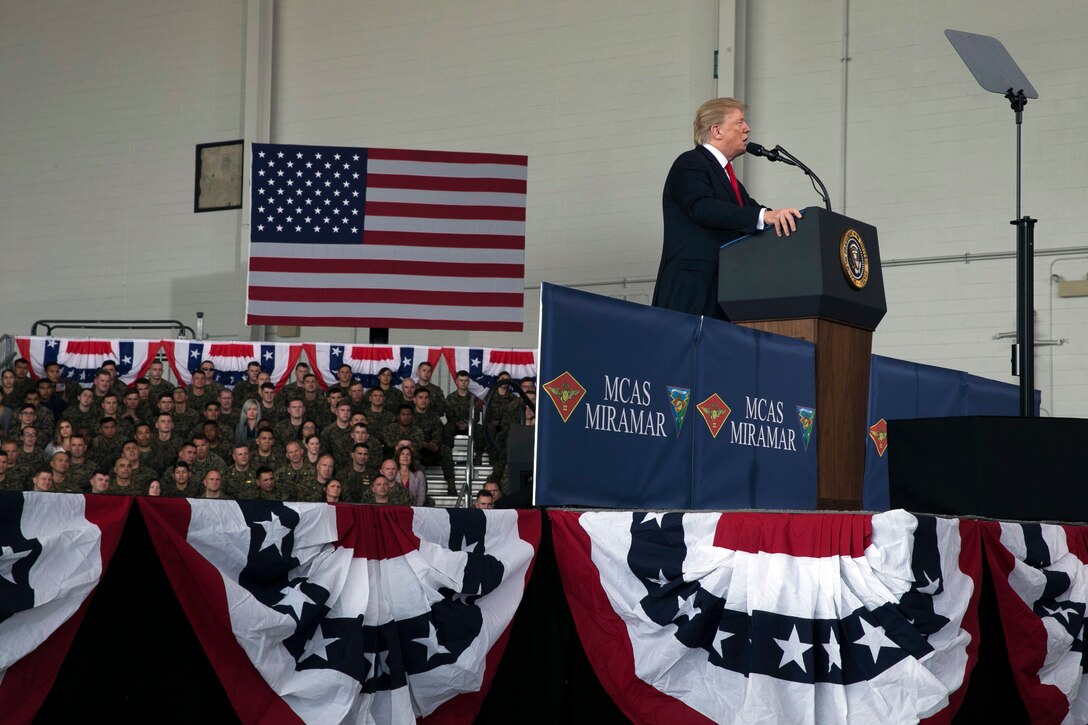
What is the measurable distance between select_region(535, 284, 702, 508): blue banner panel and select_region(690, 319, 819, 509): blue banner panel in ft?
0.22

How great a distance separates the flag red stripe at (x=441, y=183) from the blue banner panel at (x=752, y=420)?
7.25 meters

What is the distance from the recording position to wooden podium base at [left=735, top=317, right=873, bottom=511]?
395 cm

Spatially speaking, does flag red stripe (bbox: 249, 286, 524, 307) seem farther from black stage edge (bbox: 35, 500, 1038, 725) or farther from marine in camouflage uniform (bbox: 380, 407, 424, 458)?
black stage edge (bbox: 35, 500, 1038, 725)

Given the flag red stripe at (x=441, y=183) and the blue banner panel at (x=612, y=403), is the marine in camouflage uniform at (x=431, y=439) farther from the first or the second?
the blue banner panel at (x=612, y=403)

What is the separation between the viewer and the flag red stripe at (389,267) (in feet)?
35.3

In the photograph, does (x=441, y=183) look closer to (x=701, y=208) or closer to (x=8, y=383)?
(x=8, y=383)

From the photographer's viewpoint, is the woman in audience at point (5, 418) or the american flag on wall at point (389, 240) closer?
the american flag on wall at point (389, 240)

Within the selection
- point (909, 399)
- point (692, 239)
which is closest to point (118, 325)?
point (909, 399)

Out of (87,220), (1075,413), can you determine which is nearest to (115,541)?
(1075,413)

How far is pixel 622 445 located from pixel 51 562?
5.28 ft

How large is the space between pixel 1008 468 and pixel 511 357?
26.5 ft

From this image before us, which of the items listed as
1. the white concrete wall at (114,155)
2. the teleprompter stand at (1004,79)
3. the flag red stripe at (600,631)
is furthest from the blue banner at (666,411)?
the white concrete wall at (114,155)

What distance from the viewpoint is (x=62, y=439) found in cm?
1032

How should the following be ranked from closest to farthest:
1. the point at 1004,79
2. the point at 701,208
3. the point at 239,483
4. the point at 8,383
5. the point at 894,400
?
the point at 701,208
the point at 1004,79
the point at 894,400
the point at 239,483
the point at 8,383
